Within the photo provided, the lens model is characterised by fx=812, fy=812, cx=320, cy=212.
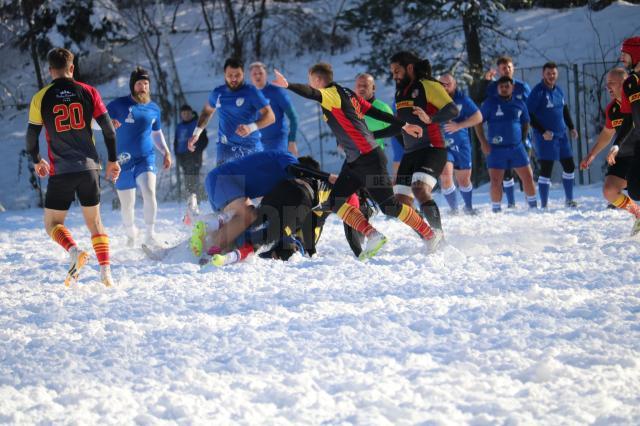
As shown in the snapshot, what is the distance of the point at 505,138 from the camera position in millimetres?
10242

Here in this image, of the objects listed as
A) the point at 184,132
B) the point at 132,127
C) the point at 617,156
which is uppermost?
the point at 132,127

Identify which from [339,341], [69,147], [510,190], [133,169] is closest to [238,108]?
[133,169]

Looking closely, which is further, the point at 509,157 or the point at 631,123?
the point at 509,157

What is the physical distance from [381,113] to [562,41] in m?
15.4

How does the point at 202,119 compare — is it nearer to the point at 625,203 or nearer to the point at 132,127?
the point at 132,127

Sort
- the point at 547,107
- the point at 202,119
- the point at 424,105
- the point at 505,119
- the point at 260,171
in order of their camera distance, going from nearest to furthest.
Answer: the point at 260,171, the point at 424,105, the point at 202,119, the point at 505,119, the point at 547,107

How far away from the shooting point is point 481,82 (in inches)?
615

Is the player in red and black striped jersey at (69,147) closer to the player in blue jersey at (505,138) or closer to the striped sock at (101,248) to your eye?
the striped sock at (101,248)

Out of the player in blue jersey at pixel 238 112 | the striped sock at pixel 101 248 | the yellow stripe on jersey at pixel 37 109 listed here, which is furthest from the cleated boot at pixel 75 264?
the player in blue jersey at pixel 238 112

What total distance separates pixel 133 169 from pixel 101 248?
2.39 metres

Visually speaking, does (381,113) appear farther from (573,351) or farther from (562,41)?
(562,41)

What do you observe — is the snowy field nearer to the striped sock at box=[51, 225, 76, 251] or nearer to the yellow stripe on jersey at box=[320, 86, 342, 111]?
the striped sock at box=[51, 225, 76, 251]

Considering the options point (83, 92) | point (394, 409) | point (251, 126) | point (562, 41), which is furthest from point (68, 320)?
point (562, 41)

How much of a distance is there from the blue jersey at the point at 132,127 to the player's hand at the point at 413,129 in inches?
113
